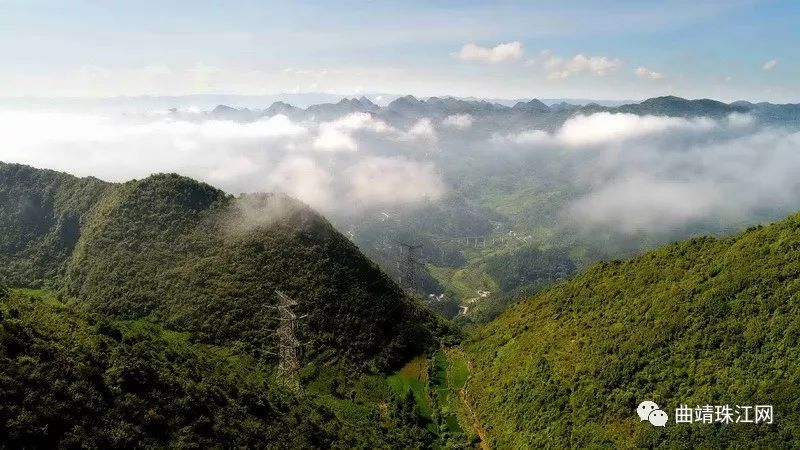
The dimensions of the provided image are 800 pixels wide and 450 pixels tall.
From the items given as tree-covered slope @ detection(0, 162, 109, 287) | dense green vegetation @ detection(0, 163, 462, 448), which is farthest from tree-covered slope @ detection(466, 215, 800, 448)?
tree-covered slope @ detection(0, 162, 109, 287)

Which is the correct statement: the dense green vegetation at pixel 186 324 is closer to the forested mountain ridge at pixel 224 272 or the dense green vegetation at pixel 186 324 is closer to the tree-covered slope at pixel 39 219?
the forested mountain ridge at pixel 224 272

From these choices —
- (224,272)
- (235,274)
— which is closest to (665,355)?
(235,274)

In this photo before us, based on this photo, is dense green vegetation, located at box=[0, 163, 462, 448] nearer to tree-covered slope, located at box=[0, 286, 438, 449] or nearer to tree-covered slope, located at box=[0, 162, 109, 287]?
tree-covered slope, located at box=[0, 286, 438, 449]

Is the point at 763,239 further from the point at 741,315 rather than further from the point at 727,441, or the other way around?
the point at 727,441

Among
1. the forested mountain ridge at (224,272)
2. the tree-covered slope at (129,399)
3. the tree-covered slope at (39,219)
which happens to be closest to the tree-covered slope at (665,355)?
the tree-covered slope at (129,399)

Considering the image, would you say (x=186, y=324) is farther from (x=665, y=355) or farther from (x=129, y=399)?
(x=665, y=355)

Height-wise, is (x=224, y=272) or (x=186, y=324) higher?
(x=224, y=272)

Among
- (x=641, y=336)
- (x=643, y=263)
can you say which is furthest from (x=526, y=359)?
(x=643, y=263)
